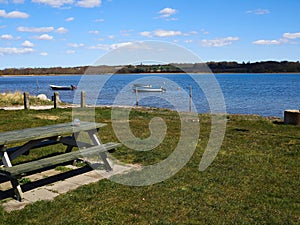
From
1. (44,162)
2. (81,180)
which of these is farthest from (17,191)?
(81,180)

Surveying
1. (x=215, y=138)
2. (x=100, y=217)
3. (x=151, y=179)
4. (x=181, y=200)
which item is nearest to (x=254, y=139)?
(x=215, y=138)

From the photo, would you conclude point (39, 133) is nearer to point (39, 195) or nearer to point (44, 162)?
point (44, 162)

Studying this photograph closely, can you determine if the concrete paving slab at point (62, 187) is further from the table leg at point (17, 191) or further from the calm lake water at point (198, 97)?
the calm lake water at point (198, 97)

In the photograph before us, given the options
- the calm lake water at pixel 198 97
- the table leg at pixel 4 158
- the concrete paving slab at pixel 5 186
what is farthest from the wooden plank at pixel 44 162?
the calm lake water at pixel 198 97

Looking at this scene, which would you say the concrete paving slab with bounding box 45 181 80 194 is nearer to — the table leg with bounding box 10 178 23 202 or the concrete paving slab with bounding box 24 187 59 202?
the concrete paving slab with bounding box 24 187 59 202

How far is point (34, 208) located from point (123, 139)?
4838mm

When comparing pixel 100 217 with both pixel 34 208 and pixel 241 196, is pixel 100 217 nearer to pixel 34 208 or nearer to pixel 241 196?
pixel 34 208

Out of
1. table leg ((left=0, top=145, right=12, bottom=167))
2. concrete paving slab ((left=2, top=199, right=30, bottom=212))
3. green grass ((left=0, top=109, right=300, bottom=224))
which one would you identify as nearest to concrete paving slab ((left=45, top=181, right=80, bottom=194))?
green grass ((left=0, top=109, right=300, bottom=224))

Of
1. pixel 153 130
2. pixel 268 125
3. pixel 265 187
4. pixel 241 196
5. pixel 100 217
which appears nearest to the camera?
pixel 100 217

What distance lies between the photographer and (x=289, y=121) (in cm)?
1278

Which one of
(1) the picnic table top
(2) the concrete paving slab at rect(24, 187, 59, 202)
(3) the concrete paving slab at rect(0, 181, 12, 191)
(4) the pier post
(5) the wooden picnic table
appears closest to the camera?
(5) the wooden picnic table

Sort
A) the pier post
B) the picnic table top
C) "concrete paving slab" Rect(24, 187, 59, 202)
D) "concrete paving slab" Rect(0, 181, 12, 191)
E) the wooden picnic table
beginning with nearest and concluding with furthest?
1. the wooden picnic table
2. "concrete paving slab" Rect(24, 187, 59, 202)
3. the picnic table top
4. "concrete paving slab" Rect(0, 181, 12, 191)
5. the pier post

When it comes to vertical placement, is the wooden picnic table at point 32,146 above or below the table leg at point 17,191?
above

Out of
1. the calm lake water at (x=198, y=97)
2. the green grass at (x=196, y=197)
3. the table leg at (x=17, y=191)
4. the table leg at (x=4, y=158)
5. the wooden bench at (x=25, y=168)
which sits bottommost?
the calm lake water at (x=198, y=97)
